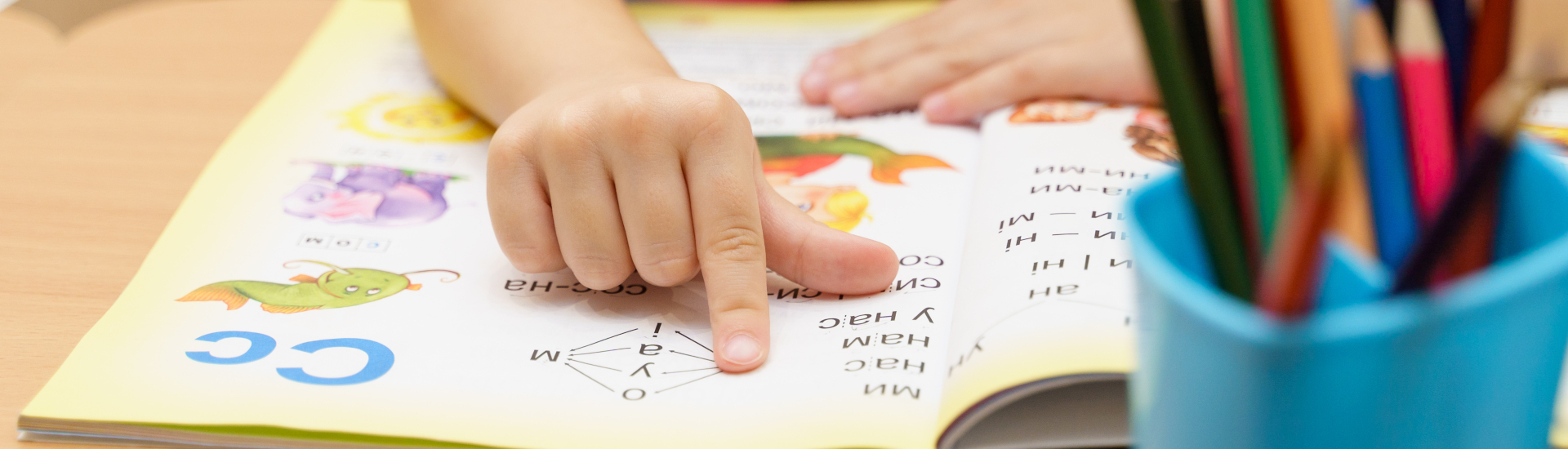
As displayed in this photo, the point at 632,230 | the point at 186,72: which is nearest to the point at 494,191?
the point at 632,230

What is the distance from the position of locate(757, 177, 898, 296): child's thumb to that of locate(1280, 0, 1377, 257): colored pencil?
166 millimetres

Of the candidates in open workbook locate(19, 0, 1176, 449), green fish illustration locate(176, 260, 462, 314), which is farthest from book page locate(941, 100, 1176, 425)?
green fish illustration locate(176, 260, 462, 314)

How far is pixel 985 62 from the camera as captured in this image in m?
0.49

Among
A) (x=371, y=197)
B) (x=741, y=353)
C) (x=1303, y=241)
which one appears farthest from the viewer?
(x=371, y=197)

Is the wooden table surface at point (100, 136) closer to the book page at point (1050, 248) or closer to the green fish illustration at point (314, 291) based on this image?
the green fish illustration at point (314, 291)

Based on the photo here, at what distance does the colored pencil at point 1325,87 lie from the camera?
17 cm

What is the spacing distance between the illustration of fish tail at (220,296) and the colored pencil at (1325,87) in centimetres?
30

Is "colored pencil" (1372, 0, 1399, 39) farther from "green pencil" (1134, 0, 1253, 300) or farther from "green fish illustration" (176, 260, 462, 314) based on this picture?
"green fish illustration" (176, 260, 462, 314)

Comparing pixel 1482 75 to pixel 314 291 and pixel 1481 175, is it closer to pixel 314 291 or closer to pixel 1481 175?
pixel 1481 175

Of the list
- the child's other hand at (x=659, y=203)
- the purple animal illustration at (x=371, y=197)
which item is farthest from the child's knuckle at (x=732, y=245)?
the purple animal illustration at (x=371, y=197)

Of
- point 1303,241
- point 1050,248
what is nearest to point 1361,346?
point 1303,241

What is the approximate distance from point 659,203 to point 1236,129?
180 mm

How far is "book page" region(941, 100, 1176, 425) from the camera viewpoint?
0.27 m

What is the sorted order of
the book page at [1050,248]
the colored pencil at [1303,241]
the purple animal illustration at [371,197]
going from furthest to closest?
the purple animal illustration at [371,197]
the book page at [1050,248]
the colored pencil at [1303,241]
